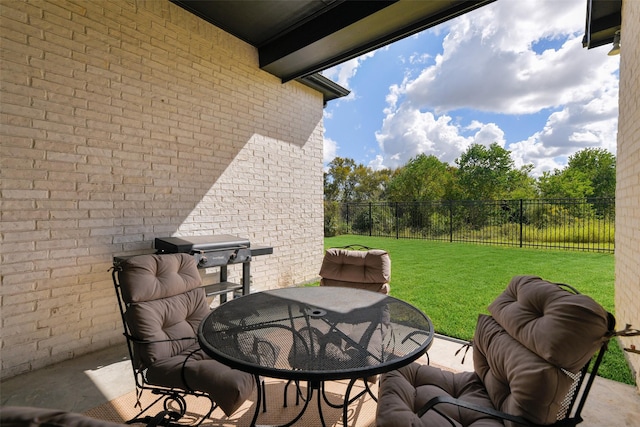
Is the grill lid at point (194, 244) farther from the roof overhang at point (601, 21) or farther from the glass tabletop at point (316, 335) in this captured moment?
the roof overhang at point (601, 21)

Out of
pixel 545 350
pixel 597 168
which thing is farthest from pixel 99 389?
pixel 597 168

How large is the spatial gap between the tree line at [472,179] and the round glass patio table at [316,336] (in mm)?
16000

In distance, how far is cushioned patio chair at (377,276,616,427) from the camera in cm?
115

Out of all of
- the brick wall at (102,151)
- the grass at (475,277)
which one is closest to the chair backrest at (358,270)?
the grass at (475,277)

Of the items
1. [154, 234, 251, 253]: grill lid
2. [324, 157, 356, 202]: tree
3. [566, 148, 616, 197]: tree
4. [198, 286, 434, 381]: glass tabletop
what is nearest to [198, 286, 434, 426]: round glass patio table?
[198, 286, 434, 381]: glass tabletop

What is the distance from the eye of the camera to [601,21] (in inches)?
139

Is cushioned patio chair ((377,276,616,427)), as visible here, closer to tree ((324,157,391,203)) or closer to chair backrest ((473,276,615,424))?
chair backrest ((473,276,615,424))

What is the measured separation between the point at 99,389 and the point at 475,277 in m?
5.29

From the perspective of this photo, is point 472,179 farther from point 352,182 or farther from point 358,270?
point 358,270

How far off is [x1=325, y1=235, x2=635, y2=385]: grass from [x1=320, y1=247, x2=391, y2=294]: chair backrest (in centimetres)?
91

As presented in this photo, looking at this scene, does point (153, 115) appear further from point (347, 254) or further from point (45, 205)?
point (347, 254)

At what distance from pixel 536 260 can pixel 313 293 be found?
6178 millimetres

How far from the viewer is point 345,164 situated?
64.1 feet

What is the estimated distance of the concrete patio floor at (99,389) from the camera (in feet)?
Answer: 6.50
